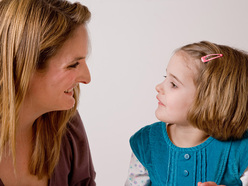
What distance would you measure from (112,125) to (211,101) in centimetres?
125

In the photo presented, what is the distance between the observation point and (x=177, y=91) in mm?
1736

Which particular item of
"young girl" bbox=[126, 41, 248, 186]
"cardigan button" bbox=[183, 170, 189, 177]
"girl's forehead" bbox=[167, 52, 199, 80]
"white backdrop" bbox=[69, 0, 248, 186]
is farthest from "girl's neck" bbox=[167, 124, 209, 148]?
"white backdrop" bbox=[69, 0, 248, 186]

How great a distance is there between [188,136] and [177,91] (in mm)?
217

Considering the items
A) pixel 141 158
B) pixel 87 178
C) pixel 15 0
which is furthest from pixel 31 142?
pixel 15 0

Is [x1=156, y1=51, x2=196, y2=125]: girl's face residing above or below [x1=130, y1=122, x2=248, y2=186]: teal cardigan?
above

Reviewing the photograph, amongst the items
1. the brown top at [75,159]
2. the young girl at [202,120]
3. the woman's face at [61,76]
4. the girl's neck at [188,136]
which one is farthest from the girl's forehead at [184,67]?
the brown top at [75,159]

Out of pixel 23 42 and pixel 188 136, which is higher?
pixel 23 42

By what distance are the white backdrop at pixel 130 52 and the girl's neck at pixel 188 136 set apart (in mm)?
958

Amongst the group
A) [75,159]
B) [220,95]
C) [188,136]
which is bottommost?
[75,159]

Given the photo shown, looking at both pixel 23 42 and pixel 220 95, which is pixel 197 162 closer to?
pixel 220 95

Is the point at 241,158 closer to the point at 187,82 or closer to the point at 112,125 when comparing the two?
the point at 187,82

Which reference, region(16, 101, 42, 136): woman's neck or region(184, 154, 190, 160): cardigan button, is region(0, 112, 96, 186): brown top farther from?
region(184, 154, 190, 160): cardigan button

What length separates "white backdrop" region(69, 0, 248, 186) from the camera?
9.02ft

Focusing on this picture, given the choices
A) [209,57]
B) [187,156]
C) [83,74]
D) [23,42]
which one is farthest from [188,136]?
[23,42]
